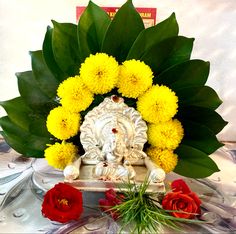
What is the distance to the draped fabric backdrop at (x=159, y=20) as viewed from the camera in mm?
1119

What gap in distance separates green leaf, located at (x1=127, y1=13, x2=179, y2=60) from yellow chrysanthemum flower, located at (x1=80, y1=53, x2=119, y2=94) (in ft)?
0.20

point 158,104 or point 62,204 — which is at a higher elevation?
point 158,104

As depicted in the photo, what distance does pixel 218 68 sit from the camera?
118 cm

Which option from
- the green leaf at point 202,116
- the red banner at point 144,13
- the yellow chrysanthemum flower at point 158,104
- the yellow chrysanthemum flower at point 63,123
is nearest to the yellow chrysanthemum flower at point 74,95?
the yellow chrysanthemum flower at point 63,123

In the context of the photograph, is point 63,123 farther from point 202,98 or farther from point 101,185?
point 202,98

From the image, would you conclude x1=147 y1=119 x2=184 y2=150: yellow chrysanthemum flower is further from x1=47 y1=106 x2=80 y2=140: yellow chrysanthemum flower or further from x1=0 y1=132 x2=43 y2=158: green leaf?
x1=0 y1=132 x2=43 y2=158: green leaf

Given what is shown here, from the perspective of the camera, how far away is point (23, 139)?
3.12ft

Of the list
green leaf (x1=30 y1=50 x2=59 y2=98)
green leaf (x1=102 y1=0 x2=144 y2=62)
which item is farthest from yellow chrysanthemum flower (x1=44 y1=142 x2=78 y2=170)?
green leaf (x1=102 y1=0 x2=144 y2=62)

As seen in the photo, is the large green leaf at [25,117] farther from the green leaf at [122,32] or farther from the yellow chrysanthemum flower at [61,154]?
the green leaf at [122,32]

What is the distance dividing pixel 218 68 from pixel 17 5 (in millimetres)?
655

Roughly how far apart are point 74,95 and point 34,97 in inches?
5.5

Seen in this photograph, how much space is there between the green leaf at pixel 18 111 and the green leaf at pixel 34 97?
0.07ft

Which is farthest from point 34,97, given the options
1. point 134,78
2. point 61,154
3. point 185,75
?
point 185,75

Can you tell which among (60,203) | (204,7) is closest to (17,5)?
(204,7)
